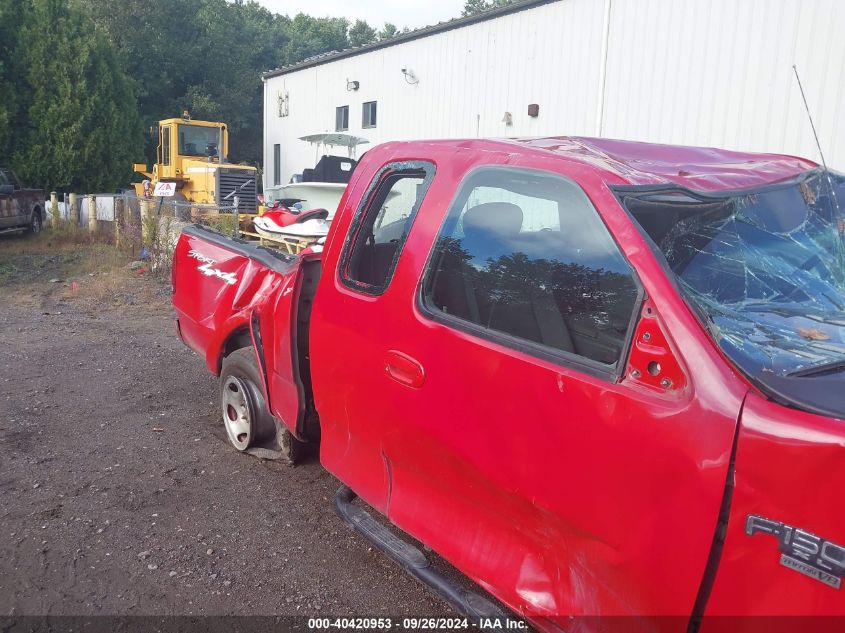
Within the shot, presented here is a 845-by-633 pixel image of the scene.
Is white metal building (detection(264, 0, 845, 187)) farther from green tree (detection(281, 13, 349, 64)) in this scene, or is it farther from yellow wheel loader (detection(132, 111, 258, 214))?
green tree (detection(281, 13, 349, 64))

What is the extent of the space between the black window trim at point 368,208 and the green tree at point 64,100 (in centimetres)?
2753

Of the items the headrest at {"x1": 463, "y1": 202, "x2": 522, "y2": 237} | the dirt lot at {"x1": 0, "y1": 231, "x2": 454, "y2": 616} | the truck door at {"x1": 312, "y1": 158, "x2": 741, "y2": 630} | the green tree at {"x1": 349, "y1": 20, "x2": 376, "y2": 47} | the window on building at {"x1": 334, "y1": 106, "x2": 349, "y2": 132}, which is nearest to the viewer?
the truck door at {"x1": 312, "y1": 158, "x2": 741, "y2": 630}

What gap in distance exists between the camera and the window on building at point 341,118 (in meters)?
22.2

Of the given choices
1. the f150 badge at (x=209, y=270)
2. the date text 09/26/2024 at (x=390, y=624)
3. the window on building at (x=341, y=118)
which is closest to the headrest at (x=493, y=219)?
the date text 09/26/2024 at (x=390, y=624)

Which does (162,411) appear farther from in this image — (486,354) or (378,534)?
(486,354)

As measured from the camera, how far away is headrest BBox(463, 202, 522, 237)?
252 centimetres

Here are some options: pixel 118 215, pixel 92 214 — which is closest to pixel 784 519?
pixel 118 215

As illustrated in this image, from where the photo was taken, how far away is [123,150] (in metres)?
28.6

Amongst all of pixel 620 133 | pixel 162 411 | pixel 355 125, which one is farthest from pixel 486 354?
pixel 355 125

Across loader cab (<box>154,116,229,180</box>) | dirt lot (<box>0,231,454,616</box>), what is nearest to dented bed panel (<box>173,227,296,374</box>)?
dirt lot (<box>0,231,454,616</box>)

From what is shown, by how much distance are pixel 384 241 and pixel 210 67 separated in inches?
1549

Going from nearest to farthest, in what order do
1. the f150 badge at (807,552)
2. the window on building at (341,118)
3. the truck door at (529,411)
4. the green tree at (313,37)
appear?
the f150 badge at (807,552), the truck door at (529,411), the window on building at (341,118), the green tree at (313,37)

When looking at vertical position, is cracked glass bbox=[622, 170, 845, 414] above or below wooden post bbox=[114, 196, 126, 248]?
above

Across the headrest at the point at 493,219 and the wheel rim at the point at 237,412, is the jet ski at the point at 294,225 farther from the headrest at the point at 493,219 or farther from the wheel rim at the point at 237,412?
the headrest at the point at 493,219
